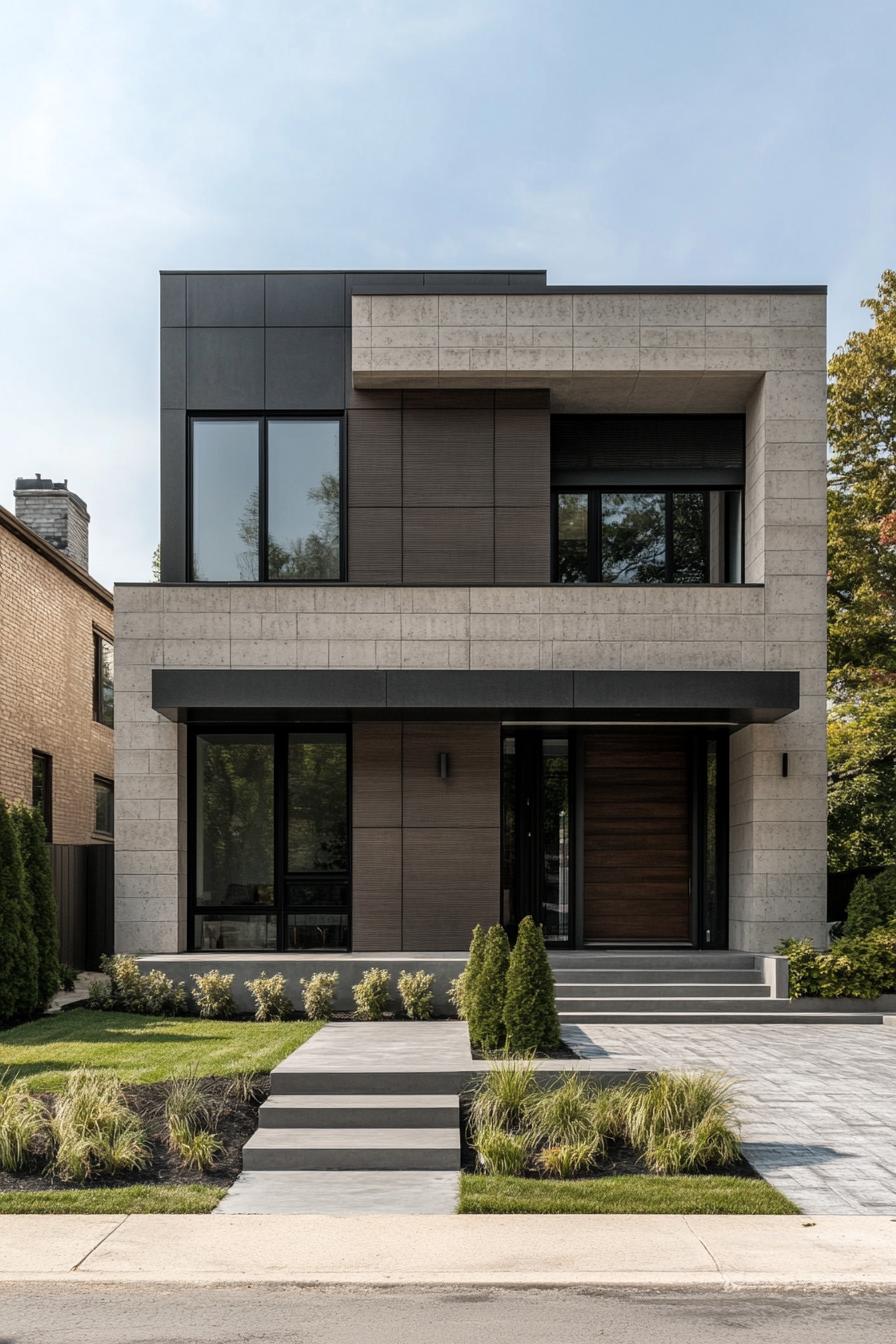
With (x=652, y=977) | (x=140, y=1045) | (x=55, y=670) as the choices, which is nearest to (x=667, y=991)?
(x=652, y=977)

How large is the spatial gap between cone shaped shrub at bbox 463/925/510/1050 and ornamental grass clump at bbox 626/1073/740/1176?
2398mm

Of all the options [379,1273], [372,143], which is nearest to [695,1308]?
Result: [379,1273]

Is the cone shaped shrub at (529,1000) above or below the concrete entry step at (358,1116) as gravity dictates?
above

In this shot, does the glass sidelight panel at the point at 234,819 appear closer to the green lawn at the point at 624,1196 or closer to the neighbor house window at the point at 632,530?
the neighbor house window at the point at 632,530

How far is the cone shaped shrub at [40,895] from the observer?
14.7 metres

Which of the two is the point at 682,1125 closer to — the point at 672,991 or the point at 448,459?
the point at 672,991

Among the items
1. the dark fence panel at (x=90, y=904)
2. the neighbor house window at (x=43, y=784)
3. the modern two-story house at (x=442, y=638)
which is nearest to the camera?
the modern two-story house at (x=442, y=638)

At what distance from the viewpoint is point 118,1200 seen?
7156 millimetres

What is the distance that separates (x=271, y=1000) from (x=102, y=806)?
12912 millimetres

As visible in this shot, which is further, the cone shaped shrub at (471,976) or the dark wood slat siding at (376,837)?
the dark wood slat siding at (376,837)

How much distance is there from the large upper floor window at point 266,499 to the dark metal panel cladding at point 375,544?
0.71ft

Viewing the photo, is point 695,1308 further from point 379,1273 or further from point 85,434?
point 85,434

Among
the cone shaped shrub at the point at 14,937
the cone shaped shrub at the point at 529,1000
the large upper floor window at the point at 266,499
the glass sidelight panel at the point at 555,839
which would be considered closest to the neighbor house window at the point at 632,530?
the glass sidelight panel at the point at 555,839

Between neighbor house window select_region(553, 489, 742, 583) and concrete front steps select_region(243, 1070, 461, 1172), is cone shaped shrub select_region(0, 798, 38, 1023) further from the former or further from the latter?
neighbor house window select_region(553, 489, 742, 583)
